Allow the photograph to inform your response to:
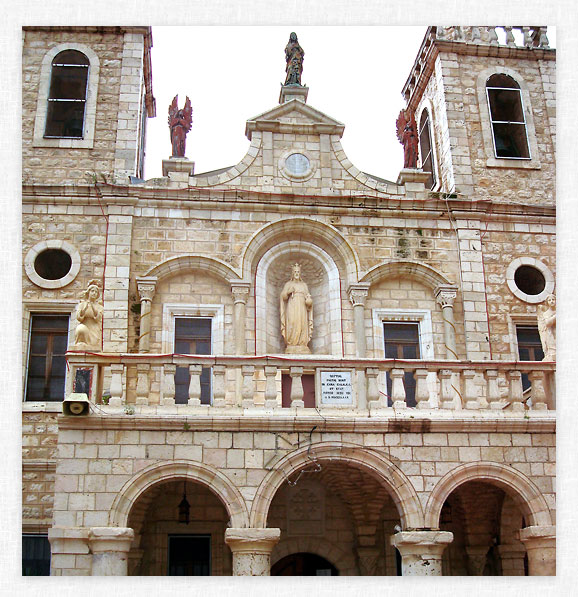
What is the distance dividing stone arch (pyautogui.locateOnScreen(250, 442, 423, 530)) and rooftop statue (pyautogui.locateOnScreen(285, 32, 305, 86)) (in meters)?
6.67

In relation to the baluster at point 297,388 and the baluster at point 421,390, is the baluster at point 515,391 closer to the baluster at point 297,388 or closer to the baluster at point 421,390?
the baluster at point 421,390

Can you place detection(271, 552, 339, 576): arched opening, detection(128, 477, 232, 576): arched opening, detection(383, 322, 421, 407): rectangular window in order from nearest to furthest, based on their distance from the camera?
detection(128, 477, 232, 576): arched opening
detection(271, 552, 339, 576): arched opening
detection(383, 322, 421, 407): rectangular window

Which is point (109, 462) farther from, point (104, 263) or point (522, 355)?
point (522, 355)

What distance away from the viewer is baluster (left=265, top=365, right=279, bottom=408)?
944 centimetres

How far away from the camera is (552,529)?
9.09 metres

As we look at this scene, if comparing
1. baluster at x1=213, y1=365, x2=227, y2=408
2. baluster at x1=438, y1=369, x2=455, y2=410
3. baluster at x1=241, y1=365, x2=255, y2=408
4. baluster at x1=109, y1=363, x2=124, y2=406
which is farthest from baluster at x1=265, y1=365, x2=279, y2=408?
baluster at x1=438, y1=369, x2=455, y2=410

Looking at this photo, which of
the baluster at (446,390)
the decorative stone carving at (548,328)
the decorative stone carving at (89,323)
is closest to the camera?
the baluster at (446,390)

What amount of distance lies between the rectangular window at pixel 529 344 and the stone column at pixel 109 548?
6.30 meters

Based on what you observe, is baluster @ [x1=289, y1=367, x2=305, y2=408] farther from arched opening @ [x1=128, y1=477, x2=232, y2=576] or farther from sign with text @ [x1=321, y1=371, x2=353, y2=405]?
arched opening @ [x1=128, y1=477, x2=232, y2=576]

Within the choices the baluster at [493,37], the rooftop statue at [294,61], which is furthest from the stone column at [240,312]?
the baluster at [493,37]

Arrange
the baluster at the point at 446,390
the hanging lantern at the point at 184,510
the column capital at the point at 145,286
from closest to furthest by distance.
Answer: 1. the baluster at the point at 446,390
2. the hanging lantern at the point at 184,510
3. the column capital at the point at 145,286

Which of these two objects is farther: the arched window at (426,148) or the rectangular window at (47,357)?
the arched window at (426,148)

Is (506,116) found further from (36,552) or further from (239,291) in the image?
(36,552)

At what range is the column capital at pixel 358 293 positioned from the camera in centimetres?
1195
